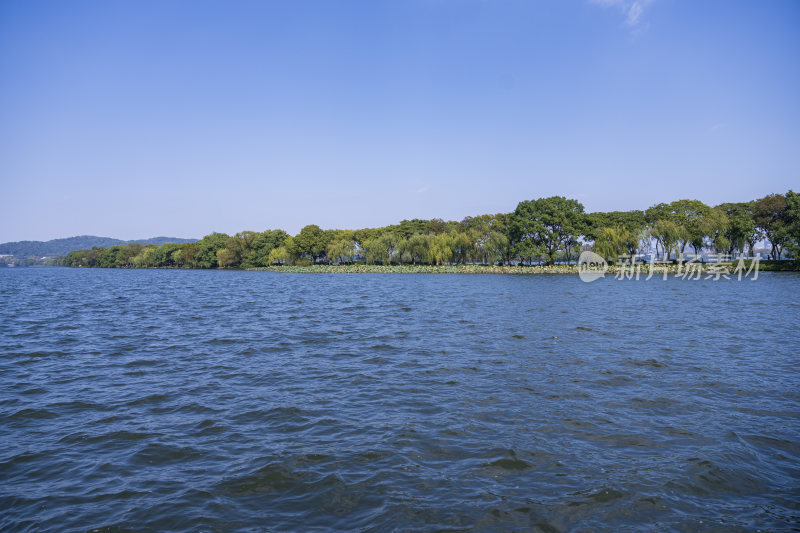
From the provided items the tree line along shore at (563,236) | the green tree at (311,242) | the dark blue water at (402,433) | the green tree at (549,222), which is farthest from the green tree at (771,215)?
the green tree at (311,242)

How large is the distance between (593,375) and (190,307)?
79.9ft

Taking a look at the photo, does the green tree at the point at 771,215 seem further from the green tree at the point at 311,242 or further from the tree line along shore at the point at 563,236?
the green tree at the point at 311,242

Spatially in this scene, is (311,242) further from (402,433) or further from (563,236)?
(402,433)

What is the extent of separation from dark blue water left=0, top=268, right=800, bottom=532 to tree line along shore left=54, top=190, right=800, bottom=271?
68124 mm

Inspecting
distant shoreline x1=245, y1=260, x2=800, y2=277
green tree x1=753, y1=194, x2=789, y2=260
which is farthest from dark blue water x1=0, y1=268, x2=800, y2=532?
green tree x1=753, y1=194, x2=789, y2=260

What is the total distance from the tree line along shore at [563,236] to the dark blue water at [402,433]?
68.1 metres

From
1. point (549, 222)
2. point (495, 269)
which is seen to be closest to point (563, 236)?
point (549, 222)

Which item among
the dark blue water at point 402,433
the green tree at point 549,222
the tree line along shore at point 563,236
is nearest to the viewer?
the dark blue water at point 402,433

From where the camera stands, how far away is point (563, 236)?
83438mm

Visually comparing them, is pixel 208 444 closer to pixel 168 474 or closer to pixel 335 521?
pixel 168 474

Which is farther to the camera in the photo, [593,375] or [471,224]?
[471,224]

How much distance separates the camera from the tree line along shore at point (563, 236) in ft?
239

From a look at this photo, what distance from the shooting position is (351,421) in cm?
783

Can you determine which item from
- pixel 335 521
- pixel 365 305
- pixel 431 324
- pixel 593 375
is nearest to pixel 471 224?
pixel 365 305
